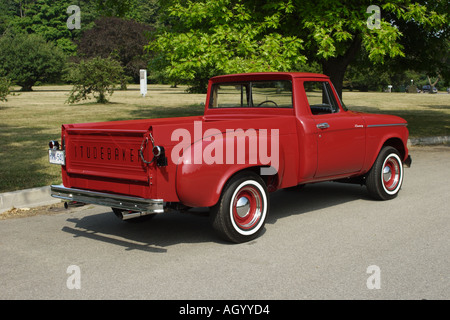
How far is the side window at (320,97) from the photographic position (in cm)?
666

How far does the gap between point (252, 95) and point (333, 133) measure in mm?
1188

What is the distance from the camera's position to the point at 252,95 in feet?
22.7

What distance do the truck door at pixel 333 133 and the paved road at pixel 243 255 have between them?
64 cm

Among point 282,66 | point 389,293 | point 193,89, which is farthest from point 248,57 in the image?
point 193,89

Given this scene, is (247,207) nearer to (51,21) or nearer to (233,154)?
(233,154)

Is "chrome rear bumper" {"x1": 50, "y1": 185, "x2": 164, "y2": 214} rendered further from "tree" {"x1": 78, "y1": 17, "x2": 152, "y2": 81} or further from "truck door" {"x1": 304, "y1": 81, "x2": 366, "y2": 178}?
"tree" {"x1": 78, "y1": 17, "x2": 152, "y2": 81}

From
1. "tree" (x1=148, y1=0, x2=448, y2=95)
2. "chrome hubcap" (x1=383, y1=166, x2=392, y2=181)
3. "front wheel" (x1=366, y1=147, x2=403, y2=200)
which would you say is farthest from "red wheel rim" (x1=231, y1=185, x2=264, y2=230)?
"tree" (x1=148, y1=0, x2=448, y2=95)

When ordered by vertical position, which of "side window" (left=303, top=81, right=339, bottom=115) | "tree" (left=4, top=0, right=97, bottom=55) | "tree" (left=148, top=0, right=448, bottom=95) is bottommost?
"side window" (left=303, top=81, right=339, bottom=115)

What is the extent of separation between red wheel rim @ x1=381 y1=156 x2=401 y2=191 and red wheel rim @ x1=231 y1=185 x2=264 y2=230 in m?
2.65

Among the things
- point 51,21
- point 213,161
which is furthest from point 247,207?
point 51,21

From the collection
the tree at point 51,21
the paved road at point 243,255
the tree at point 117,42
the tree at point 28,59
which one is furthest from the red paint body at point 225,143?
the tree at point 51,21

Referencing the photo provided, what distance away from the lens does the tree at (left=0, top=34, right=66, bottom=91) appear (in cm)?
5691
